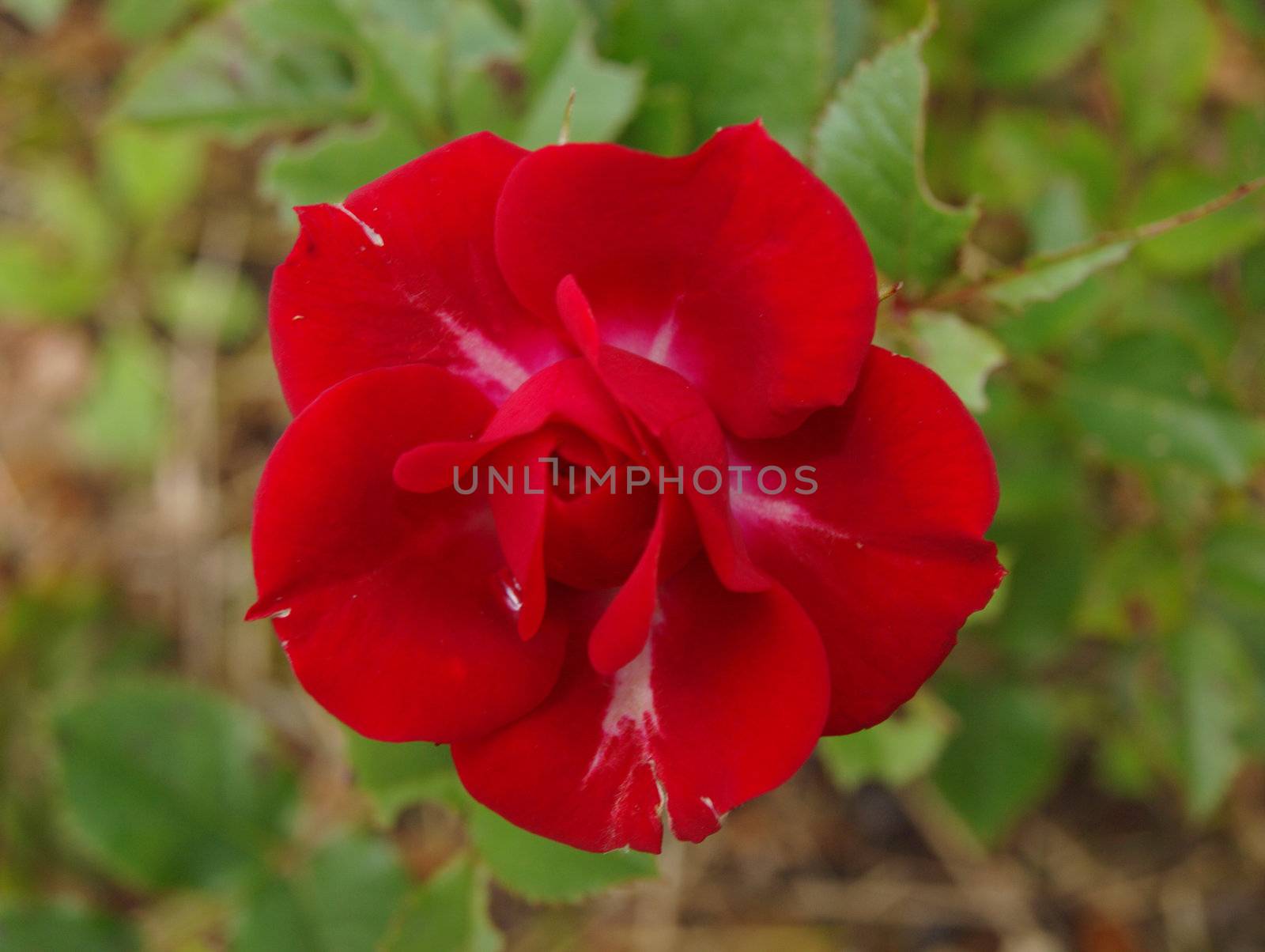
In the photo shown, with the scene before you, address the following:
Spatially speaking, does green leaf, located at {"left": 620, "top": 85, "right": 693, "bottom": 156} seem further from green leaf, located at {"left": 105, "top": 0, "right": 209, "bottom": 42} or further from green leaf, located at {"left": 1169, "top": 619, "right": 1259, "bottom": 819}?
green leaf, located at {"left": 105, "top": 0, "right": 209, "bottom": 42}

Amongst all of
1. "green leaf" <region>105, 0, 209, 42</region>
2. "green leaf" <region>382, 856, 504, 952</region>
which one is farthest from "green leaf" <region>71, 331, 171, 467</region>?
"green leaf" <region>382, 856, 504, 952</region>

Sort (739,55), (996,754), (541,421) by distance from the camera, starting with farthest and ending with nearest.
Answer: (996,754), (739,55), (541,421)

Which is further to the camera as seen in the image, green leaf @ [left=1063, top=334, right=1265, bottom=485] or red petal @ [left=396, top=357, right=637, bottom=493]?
green leaf @ [left=1063, top=334, right=1265, bottom=485]

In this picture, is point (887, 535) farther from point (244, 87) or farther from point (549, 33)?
point (244, 87)

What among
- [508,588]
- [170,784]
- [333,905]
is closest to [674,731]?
[508,588]

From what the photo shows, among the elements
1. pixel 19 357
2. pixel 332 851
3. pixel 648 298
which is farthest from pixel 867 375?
pixel 19 357

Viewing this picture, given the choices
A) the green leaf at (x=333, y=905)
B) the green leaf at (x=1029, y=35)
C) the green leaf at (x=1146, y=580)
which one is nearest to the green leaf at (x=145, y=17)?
the green leaf at (x=1029, y=35)
